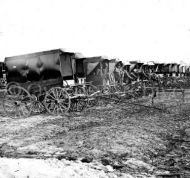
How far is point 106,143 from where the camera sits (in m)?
5.63

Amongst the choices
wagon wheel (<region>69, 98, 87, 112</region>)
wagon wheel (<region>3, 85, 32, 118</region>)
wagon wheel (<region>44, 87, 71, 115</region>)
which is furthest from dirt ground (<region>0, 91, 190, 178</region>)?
wagon wheel (<region>69, 98, 87, 112</region>)

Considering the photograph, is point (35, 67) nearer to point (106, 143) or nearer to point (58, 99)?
point (58, 99)

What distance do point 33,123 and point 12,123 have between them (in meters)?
0.85

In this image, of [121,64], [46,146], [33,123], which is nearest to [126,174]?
[46,146]

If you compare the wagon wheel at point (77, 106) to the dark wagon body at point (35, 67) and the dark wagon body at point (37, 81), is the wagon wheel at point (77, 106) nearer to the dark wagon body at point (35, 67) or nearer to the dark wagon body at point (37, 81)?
the dark wagon body at point (37, 81)

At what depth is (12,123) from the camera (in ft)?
28.7

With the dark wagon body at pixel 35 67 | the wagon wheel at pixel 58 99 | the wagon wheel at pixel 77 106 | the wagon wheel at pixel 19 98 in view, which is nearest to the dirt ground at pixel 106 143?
the wagon wheel at pixel 58 99

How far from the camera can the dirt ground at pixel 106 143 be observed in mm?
4344

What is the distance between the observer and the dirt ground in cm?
434

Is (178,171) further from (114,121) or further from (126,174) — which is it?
(114,121)

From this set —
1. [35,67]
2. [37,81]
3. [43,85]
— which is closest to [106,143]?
[43,85]

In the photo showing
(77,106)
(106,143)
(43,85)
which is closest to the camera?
(106,143)

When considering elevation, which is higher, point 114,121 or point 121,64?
point 121,64

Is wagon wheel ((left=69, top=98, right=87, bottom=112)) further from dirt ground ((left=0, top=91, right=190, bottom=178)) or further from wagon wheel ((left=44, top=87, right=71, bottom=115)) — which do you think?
dirt ground ((left=0, top=91, right=190, bottom=178))
